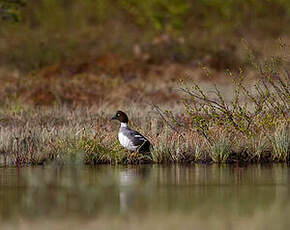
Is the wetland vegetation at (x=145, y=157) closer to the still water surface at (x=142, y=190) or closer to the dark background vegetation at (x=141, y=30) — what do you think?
the still water surface at (x=142, y=190)

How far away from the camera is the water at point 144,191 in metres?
9.07

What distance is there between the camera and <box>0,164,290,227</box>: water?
29.8 ft

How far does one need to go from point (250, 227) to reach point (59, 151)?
5.92 meters

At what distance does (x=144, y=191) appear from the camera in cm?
1037

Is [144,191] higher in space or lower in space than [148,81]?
lower

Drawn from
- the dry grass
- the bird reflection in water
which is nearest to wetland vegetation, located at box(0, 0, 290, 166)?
the dry grass

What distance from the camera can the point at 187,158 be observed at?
13.4 m

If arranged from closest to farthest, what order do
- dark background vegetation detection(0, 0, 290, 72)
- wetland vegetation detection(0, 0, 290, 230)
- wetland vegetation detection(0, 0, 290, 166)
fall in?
wetland vegetation detection(0, 0, 290, 230) < wetland vegetation detection(0, 0, 290, 166) < dark background vegetation detection(0, 0, 290, 72)

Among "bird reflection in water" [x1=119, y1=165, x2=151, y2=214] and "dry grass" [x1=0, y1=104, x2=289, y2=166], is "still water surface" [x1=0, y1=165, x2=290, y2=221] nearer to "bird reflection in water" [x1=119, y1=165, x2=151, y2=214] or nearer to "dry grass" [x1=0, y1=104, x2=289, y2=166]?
"bird reflection in water" [x1=119, y1=165, x2=151, y2=214]

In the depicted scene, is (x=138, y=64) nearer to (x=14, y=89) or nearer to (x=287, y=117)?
(x=14, y=89)

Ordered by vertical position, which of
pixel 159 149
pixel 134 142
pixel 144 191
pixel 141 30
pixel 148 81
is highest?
pixel 141 30

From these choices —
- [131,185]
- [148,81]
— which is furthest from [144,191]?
[148,81]

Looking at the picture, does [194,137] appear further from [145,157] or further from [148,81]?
[148,81]

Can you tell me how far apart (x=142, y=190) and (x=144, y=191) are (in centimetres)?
9
